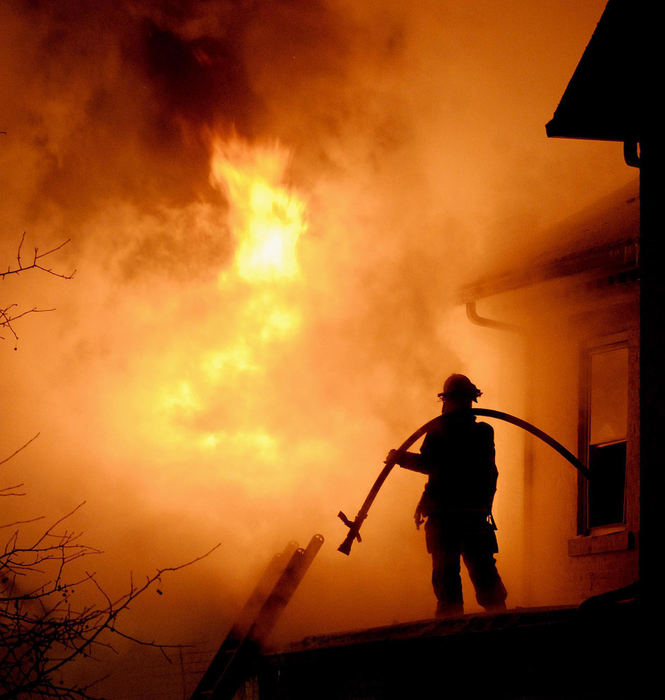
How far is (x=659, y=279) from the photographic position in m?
5.00

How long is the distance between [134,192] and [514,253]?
6.27m

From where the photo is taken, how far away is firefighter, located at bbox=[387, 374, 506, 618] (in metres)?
7.51

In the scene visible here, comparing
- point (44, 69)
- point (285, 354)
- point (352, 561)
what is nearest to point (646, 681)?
point (352, 561)

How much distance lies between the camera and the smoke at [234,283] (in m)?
12.9

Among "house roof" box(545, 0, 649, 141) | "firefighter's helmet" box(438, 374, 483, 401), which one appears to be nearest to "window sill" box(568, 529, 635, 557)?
"firefighter's helmet" box(438, 374, 483, 401)

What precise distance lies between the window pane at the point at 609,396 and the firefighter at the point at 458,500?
217 cm

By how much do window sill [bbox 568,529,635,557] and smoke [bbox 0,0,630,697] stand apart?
9.27ft

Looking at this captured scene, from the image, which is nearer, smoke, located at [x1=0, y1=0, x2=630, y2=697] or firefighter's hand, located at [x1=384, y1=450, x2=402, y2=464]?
firefighter's hand, located at [x1=384, y1=450, x2=402, y2=464]

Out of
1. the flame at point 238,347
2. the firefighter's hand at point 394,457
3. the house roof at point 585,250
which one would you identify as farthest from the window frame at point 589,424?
the flame at point 238,347

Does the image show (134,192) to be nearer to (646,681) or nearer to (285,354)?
A: (285,354)

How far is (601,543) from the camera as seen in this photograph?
9.02 m

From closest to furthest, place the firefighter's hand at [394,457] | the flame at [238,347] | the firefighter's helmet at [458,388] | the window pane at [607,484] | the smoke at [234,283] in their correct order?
the firefighter's hand at [394,457] → the firefighter's helmet at [458,388] → the window pane at [607,484] → the smoke at [234,283] → the flame at [238,347]

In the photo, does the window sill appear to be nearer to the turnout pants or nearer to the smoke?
the turnout pants

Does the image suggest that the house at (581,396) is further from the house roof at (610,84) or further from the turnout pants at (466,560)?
the house roof at (610,84)
